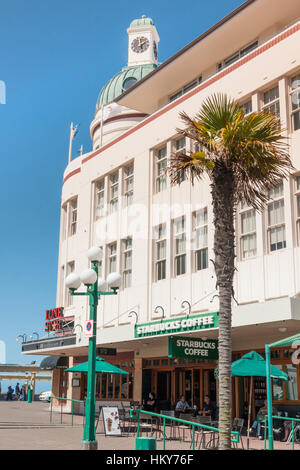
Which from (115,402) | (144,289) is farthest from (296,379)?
→ (115,402)

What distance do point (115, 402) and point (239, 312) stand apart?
1329 cm

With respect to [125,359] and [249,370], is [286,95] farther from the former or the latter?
[125,359]

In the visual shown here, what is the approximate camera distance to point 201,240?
23906mm

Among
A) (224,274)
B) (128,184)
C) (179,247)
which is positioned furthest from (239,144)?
(128,184)

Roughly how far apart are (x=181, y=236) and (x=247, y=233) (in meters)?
4.11

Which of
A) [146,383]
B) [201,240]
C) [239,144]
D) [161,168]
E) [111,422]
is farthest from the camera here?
[146,383]

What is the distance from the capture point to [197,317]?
20.9m

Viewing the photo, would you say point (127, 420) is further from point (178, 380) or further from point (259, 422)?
point (178, 380)

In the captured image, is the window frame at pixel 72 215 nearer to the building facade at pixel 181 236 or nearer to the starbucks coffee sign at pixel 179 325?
the building facade at pixel 181 236

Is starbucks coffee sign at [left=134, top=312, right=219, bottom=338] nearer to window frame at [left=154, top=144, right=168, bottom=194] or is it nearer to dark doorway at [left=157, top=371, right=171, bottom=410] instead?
dark doorway at [left=157, top=371, right=171, bottom=410]

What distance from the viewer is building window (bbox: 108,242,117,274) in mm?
29734

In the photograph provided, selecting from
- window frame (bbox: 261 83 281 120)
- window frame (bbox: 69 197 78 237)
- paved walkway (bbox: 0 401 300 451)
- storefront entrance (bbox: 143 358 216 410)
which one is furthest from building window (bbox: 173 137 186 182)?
paved walkway (bbox: 0 401 300 451)

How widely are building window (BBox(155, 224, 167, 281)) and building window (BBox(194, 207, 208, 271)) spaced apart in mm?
2203

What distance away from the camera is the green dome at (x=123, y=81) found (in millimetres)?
45594
